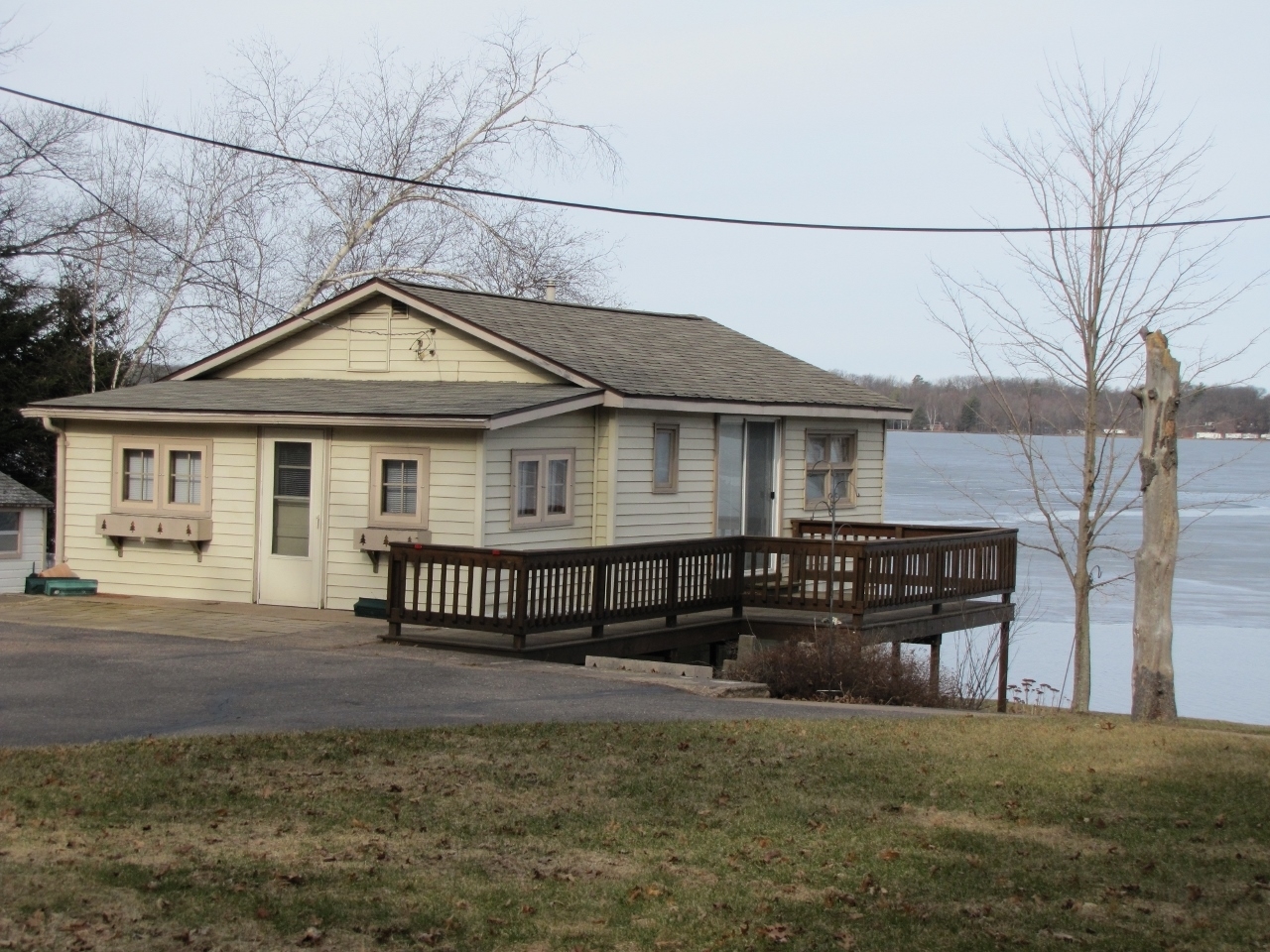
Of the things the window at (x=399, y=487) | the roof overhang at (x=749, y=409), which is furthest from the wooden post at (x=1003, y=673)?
the window at (x=399, y=487)

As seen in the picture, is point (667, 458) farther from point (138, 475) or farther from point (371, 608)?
point (138, 475)

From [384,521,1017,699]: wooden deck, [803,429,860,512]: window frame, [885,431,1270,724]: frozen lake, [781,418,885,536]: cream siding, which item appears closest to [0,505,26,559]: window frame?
[384,521,1017,699]: wooden deck

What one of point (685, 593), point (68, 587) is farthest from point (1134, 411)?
point (68, 587)

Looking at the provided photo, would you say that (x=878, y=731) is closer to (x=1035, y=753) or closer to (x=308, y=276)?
(x=1035, y=753)

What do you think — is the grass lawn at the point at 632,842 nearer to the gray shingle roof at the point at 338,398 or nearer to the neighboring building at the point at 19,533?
the gray shingle roof at the point at 338,398

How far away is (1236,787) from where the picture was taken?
887 centimetres

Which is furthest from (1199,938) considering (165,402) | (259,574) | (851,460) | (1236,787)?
(851,460)

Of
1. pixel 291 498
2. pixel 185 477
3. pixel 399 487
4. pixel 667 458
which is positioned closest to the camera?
pixel 399 487

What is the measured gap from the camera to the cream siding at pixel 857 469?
2106 centimetres

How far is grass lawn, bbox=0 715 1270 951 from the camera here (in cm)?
591

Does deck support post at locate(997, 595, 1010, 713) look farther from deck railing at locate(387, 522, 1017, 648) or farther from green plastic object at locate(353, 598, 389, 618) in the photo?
green plastic object at locate(353, 598, 389, 618)

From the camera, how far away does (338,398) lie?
1742 cm

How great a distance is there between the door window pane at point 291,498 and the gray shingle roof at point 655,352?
2.60 meters

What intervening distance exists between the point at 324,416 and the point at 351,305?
3086mm
